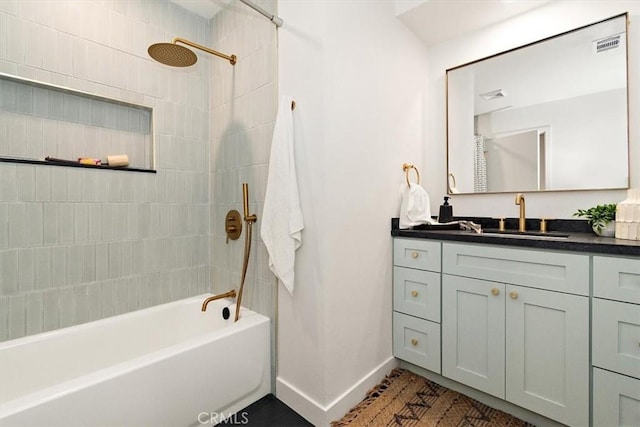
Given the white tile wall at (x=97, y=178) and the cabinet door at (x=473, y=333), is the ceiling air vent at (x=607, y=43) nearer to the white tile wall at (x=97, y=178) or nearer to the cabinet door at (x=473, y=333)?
the cabinet door at (x=473, y=333)

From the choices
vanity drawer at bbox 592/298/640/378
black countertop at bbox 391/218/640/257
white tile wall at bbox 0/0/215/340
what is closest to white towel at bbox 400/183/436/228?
black countertop at bbox 391/218/640/257

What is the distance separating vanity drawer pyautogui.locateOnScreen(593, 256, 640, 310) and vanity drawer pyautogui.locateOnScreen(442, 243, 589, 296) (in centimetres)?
3

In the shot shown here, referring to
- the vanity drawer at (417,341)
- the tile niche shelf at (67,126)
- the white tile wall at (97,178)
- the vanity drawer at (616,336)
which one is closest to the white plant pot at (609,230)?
the vanity drawer at (616,336)

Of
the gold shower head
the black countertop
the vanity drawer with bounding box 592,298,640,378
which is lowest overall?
the vanity drawer with bounding box 592,298,640,378

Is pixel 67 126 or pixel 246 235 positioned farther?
pixel 246 235

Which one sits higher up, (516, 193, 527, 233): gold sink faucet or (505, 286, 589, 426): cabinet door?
(516, 193, 527, 233): gold sink faucet

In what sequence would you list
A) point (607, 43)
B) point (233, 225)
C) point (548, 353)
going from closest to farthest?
point (548, 353) → point (607, 43) → point (233, 225)

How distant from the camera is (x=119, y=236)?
5.96 feet

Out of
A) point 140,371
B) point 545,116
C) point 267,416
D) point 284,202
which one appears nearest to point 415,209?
point 284,202

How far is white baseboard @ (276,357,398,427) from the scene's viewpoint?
1438 millimetres

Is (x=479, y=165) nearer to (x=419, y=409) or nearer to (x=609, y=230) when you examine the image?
(x=609, y=230)

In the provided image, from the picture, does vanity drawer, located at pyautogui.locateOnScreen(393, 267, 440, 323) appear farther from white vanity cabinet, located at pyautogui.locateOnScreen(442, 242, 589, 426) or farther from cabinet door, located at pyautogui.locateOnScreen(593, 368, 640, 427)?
cabinet door, located at pyautogui.locateOnScreen(593, 368, 640, 427)

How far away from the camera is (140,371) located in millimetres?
1180

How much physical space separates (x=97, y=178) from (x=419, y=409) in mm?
2251
